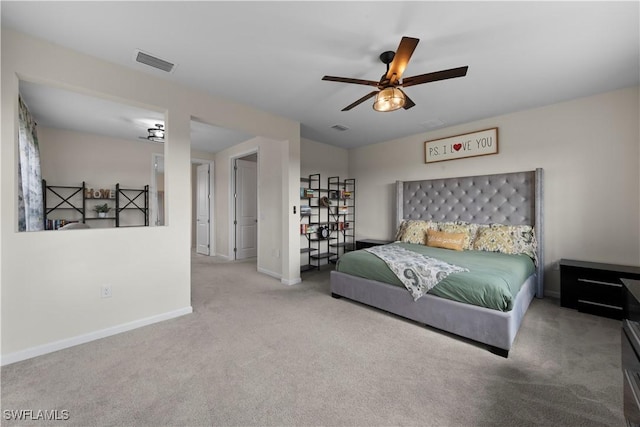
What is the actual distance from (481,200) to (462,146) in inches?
36.0

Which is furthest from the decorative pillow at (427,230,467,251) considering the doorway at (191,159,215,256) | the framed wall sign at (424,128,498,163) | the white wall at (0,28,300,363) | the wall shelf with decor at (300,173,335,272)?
the doorway at (191,159,215,256)

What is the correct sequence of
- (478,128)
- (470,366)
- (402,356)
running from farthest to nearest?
(478,128)
(402,356)
(470,366)

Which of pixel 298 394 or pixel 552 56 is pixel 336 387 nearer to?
pixel 298 394

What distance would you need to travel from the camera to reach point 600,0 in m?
1.69

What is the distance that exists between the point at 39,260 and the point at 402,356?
306 centimetres

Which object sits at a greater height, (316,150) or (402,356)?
(316,150)

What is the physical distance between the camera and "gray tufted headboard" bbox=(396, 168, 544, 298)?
3.43 meters

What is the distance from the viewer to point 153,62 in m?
2.42

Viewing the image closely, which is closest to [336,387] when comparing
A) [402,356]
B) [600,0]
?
[402,356]

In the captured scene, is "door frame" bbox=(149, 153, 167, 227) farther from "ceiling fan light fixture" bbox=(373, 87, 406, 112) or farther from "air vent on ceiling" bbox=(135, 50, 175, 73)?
"ceiling fan light fixture" bbox=(373, 87, 406, 112)

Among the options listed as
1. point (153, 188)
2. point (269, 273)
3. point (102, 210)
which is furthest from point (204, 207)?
point (269, 273)

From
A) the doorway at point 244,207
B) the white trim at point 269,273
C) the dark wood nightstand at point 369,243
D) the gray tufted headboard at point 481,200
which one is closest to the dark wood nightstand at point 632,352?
the gray tufted headboard at point 481,200

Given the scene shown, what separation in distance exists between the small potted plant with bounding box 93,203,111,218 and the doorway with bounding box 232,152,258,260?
2.28 m

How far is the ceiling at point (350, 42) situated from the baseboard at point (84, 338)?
2.49 metres
